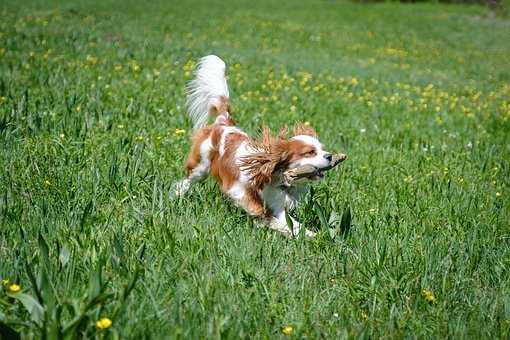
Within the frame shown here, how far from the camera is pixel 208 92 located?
17.2ft

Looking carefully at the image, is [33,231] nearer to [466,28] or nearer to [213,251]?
[213,251]

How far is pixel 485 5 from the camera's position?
3350cm

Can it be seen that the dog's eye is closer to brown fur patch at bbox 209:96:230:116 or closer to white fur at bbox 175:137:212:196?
white fur at bbox 175:137:212:196

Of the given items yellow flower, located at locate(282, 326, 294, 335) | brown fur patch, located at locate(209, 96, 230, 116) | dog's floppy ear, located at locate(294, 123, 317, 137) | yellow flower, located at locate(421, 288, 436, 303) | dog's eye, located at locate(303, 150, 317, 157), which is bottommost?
yellow flower, located at locate(421, 288, 436, 303)

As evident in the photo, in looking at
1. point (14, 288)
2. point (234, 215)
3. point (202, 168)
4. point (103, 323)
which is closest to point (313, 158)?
point (234, 215)

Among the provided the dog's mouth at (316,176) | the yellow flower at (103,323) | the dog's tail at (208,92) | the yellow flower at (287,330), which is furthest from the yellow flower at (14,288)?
the dog's tail at (208,92)

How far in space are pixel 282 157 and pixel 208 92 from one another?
156 cm

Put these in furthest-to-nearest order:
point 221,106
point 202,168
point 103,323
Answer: point 221,106 → point 202,168 → point 103,323

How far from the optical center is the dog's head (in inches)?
152

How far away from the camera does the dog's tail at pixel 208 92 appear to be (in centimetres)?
516

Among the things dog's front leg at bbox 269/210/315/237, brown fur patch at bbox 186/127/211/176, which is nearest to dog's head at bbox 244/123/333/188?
dog's front leg at bbox 269/210/315/237

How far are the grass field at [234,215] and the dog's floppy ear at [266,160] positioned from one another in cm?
32

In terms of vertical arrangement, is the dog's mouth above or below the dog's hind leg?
above

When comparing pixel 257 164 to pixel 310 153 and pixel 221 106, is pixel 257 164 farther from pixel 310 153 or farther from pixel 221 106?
pixel 221 106
